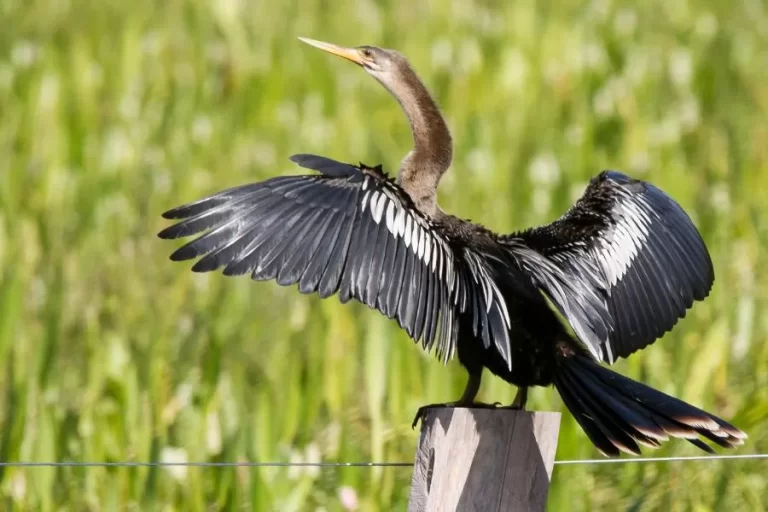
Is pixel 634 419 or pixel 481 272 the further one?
pixel 481 272

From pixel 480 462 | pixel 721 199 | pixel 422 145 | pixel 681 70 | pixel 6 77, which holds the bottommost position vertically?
pixel 480 462

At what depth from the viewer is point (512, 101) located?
7.66 metres

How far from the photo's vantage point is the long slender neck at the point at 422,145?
3271 mm

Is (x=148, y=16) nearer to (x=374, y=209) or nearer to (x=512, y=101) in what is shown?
(x=512, y=101)

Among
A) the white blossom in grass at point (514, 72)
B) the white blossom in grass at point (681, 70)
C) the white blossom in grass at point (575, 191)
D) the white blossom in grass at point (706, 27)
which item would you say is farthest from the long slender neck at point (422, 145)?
the white blossom in grass at point (706, 27)

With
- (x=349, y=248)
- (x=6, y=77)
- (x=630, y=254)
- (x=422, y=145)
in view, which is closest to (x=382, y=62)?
(x=422, y=145)

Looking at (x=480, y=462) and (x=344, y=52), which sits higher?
(x=344, y=52)

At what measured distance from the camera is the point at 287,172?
254 inches

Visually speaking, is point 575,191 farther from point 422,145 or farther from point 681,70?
point 422,145

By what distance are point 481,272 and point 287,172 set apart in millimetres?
3779

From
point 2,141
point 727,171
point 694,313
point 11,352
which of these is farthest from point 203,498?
point 727,171

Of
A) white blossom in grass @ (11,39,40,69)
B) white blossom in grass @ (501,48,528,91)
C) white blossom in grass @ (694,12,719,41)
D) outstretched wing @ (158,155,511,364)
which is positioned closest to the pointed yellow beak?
outstretched wing @ (158,155,511,364)

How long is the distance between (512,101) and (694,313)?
9.41 feet

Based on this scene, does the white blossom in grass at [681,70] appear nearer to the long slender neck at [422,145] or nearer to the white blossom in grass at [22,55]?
the white blossom in grass at [22,55]
